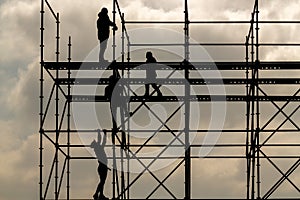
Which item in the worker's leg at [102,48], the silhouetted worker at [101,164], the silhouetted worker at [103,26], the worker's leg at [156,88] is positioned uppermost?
the silhouetted worker at [103,26]

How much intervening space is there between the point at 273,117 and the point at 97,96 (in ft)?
14.4

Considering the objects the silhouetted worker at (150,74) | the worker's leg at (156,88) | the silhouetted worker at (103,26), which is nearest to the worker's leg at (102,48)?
the silhouetted worker at (103,26)

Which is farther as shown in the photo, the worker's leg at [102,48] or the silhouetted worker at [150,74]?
the silhouetted worker at [150,74]

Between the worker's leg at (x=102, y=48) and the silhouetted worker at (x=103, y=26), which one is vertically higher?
the silhouetted worker at (x=103, y=26)

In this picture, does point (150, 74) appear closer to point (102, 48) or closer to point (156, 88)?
point (156, 88)

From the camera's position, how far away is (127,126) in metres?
33.5

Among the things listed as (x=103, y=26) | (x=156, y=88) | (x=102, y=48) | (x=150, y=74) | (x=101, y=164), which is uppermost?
(x=103, y=26)

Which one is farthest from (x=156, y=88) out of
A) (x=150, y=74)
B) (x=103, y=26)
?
(x=103, y=26)

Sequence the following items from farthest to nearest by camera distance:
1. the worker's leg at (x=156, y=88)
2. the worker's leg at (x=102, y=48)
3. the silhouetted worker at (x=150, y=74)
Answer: the worker's leg at (x=156, y=88)
the silhouetted worker at (x=150, y=74)
the worker's leg at (x=102, y=48)

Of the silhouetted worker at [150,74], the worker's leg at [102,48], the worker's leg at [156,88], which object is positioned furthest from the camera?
the worker's leg at [156,88]

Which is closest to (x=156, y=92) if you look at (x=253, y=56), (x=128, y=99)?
(x=128, y=99)

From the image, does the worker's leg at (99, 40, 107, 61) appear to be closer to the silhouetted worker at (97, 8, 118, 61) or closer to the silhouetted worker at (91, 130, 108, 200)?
the silhouetted worker at (97, 8, 118, 61)

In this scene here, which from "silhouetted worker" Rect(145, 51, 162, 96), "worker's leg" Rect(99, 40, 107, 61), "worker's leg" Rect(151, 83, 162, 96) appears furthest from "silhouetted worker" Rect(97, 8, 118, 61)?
"worker's leg" Rect(151, 83, 162, 96)

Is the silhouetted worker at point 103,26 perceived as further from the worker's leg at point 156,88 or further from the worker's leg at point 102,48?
the worker's leg at point 156,88
